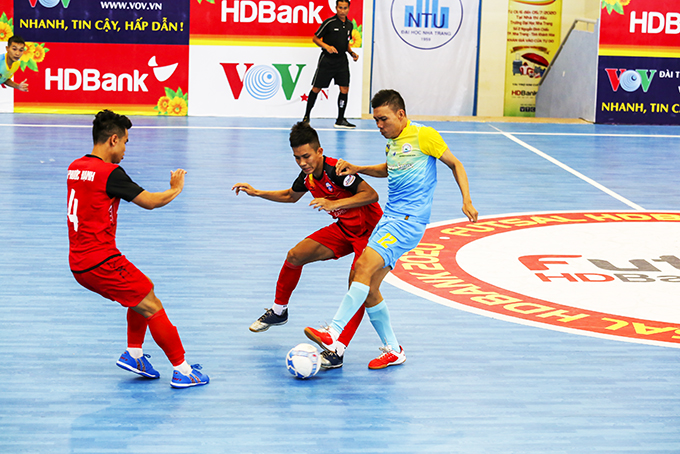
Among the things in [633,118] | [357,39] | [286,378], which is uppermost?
[357,39]

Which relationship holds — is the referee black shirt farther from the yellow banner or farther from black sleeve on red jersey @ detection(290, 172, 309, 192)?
black sleeve on red jersey @ detection(290, 172, 309, 192)

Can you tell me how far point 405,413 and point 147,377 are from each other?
159cm

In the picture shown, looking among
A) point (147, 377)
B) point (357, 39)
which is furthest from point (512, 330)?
point (357, 39)

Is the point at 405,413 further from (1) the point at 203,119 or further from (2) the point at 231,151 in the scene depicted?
(1) the point at 203,119

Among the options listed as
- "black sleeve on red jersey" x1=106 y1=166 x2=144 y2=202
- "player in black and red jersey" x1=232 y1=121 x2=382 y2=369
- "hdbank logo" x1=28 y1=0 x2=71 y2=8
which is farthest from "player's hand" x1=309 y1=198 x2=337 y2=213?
"hdbank logo" x1=28 y1=0 x2=71 y2=8

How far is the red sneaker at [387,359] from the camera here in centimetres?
536

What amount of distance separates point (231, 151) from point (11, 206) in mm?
5027

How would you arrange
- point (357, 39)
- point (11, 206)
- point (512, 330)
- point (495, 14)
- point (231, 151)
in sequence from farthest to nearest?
point (495, 14) → point (357, 39) → point (231, 151) → point (11, 206) → point (512, 330)

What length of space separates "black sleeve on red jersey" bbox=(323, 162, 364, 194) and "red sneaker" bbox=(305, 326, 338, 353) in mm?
943

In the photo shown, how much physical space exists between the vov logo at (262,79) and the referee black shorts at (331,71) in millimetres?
1256

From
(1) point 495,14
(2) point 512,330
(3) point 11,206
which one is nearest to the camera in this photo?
(2) point 512,330

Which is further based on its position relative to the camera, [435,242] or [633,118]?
[633,118]

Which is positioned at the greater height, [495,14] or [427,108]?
[495,14]

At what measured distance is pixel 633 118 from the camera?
19.6 m
